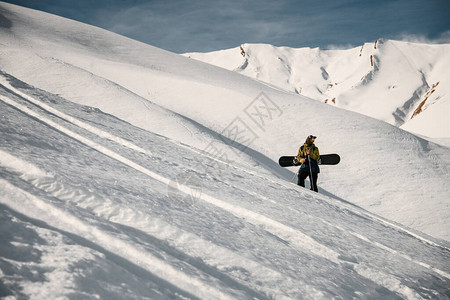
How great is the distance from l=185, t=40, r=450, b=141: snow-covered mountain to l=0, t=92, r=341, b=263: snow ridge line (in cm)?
3743

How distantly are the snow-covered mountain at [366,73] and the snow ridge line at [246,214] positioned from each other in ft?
123

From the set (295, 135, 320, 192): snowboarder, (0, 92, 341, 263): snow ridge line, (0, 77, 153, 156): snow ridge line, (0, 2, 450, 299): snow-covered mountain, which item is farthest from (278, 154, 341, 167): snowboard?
(0, 92, 341, 263): snow ridge line

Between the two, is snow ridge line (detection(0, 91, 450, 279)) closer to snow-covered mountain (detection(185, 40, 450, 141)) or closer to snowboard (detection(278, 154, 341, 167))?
snowboard (detection(278, 154, 341, 167))

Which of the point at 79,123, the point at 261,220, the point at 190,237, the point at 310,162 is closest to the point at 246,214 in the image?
the point at 261,220

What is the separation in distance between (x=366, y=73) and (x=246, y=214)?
131588 millimetres

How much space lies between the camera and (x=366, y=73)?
113 meters

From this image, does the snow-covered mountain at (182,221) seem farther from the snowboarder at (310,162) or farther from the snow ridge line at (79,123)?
the snowboarder at (310,162)

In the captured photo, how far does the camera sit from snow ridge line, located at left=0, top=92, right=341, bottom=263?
269 cm

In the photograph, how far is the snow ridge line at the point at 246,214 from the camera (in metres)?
2.69

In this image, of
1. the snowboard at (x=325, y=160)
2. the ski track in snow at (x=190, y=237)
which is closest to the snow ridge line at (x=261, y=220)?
the ski track in snow at (x=190, y=237)

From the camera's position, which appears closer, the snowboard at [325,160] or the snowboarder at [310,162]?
the snowboarder at [310,162]

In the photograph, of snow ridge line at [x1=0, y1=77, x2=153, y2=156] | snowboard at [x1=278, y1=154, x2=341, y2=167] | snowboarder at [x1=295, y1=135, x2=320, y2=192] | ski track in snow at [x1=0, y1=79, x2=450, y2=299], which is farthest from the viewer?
snowboard at [x1=278, y1=154, x2=341, y2=167]

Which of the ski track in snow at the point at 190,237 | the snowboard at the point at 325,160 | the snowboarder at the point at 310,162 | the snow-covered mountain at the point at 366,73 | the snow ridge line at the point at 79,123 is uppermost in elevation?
the snow-covered mountain at the point at 366,73

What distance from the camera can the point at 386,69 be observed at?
111625 millimetres
